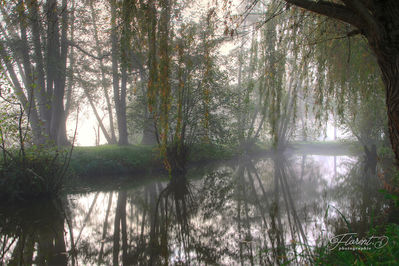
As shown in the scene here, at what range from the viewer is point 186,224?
4246 mm

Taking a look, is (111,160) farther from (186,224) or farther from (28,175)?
(186,224)

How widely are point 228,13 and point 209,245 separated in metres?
2.54

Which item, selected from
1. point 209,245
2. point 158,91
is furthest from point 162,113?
point 209,245

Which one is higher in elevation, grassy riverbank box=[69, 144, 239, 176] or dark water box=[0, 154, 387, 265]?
grassy riverbank box=[69, 144, 239, 176]

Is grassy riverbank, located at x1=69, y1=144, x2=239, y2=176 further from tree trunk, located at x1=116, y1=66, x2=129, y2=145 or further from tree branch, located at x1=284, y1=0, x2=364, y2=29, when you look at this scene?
tree branch, located at x1=284, y1=0, x2=364, y2=29

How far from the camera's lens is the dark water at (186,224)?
3.07 meters

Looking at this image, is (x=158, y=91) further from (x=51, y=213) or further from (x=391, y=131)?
(x=51, y=213)

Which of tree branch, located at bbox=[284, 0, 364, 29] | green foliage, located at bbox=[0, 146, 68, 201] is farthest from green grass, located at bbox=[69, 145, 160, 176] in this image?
tree branch, located at bbox=[284, 0, 364, 29]

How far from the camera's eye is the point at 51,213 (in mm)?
4902

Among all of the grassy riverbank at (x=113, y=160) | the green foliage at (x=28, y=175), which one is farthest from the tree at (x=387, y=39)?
the grassy riverbank at (x=113, y=160)

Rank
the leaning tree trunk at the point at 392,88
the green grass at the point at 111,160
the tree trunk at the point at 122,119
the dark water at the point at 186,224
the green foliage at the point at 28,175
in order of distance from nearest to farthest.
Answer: the leaning tree trunk at the point at 392,88 → the dark water at the point at 186,224 → the green foliage at the point at 28,175 → the green grass at the point at 111,160 → the tree trunk at the point at 122,119

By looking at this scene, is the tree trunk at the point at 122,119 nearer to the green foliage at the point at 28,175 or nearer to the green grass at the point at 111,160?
the green grass at the point at 111,160

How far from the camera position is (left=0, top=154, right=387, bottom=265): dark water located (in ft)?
10.1

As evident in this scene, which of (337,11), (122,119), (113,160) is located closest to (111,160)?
(113,160)
